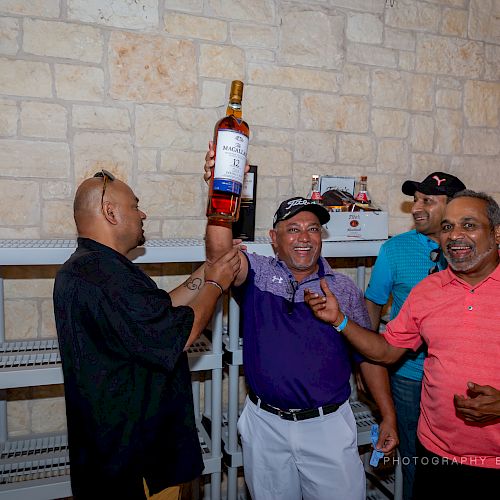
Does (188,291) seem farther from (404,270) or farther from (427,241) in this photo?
(427,241)

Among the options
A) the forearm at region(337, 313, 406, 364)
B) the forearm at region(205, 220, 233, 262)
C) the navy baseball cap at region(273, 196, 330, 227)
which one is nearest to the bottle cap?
the forearm at region(205, 220, 233, 262)

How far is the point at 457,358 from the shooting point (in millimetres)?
1665

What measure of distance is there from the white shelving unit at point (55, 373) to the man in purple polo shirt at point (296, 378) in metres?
0.15

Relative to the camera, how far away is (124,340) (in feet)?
4.67

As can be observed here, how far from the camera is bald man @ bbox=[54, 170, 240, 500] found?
1.44m

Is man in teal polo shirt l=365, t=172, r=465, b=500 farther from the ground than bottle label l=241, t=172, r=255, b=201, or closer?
closer

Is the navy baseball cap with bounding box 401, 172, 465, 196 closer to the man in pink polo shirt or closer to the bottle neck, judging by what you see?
the man in pink polo shirt

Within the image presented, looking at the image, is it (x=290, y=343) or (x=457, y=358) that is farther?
(x=290, y=343)

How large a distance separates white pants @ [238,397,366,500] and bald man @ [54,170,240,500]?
13.1 inches

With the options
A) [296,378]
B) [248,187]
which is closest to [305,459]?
[296,378]

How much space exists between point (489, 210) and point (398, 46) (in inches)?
56.7

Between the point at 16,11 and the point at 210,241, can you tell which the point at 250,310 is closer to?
the point at 210,241

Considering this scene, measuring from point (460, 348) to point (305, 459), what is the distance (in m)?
0.72

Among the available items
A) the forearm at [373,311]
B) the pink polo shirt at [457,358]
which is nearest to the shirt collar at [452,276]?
the pink polo shirt at [457,358]
